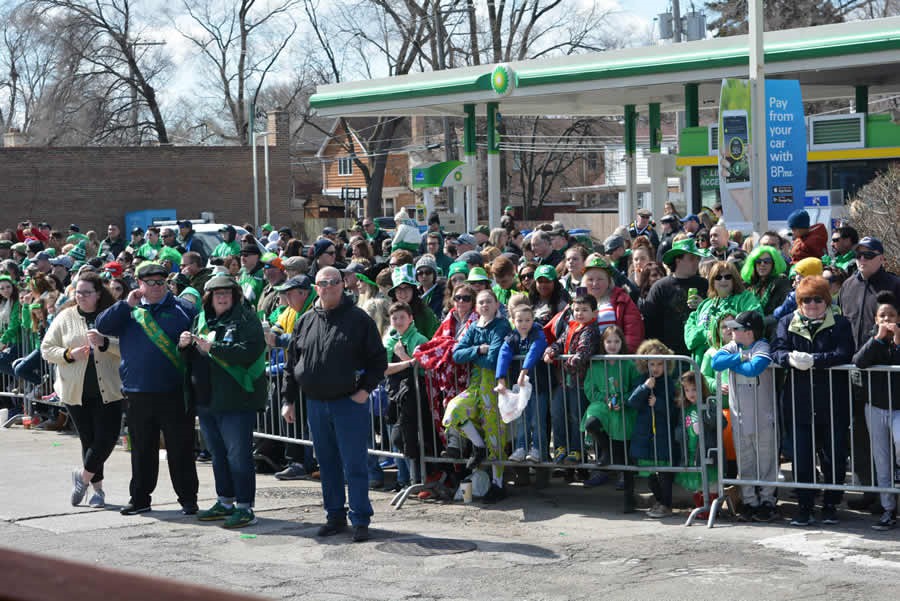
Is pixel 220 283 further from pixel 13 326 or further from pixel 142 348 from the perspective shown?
pixel 13 326

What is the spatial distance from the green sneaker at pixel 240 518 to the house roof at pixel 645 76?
16.4 metres

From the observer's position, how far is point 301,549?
301 inches

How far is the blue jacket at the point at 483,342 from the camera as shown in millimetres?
8695

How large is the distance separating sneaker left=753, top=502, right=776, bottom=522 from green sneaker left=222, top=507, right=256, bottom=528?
346 centimetres

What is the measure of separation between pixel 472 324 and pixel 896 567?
3453 mm

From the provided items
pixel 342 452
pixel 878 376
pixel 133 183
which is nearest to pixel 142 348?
pixel 342 452

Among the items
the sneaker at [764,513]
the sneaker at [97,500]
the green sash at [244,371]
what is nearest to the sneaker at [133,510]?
the sneaker at [97,500]

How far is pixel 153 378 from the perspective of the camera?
8.49 meters

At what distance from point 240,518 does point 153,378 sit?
1172mm

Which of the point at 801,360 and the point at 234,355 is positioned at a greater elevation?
the point at 234,355

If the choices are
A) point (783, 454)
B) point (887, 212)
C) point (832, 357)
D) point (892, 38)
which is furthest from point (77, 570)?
point (892, 38)

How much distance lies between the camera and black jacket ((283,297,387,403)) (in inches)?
→ 305

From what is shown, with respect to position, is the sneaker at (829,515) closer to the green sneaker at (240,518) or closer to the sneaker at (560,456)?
the sneaker at (560,456)

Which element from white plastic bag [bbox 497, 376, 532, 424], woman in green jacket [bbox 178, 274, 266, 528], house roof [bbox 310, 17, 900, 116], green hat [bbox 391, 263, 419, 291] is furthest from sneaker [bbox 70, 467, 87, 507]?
house roof [bbox 310, 17, 900, 116]
